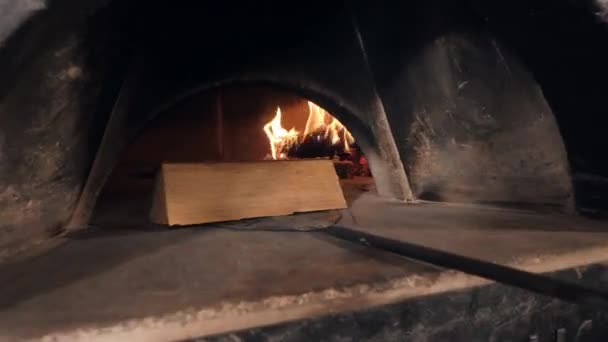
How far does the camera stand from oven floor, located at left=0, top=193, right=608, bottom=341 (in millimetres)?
481

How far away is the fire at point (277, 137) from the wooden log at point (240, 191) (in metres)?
0.86

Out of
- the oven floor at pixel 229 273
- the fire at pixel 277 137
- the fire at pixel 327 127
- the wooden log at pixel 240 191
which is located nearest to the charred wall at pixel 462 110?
the oven floor at pixel 229 273

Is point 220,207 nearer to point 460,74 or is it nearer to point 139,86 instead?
point 139,86

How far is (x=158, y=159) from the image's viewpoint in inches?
78.6

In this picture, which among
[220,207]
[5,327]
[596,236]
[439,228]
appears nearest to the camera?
[5,327]

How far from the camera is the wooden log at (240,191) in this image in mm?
1042

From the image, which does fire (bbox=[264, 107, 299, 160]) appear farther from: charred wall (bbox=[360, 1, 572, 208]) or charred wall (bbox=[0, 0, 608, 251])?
charred wall (bbox=[360, 1, 572, 208])

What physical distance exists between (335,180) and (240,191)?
31 cm

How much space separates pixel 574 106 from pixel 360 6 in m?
0.66

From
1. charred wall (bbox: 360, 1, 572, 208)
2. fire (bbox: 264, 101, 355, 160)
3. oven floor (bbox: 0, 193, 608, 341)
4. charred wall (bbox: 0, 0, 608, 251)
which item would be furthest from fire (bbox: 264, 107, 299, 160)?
oven floor (bbox: 0, 193, 608, 341)

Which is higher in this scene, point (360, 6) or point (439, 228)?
point (360, 6)

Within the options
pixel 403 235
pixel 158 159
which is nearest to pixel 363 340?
pixel 403 235

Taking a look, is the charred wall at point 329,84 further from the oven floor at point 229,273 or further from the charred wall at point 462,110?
the oven floor at point 229,273

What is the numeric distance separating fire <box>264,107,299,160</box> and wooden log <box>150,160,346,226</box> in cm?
86
